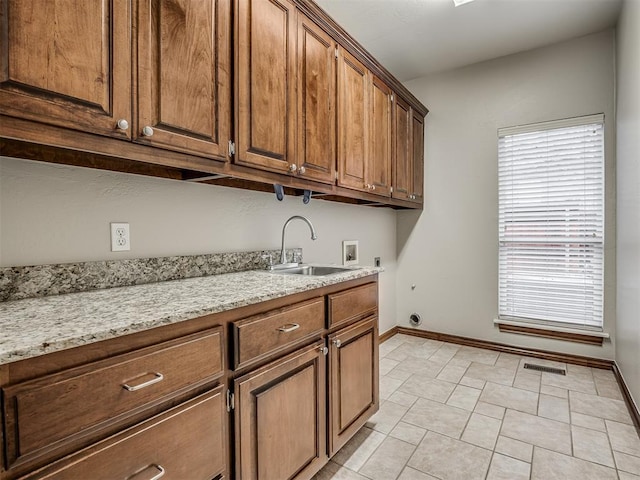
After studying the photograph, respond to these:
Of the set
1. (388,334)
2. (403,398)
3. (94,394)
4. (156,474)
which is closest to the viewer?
(94,394)

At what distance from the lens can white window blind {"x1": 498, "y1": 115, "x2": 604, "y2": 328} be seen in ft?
9.25

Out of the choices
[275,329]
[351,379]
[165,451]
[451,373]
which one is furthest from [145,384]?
[451,373]

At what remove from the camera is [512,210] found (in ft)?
10.4

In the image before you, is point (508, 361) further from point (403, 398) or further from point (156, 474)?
point (156, 474)

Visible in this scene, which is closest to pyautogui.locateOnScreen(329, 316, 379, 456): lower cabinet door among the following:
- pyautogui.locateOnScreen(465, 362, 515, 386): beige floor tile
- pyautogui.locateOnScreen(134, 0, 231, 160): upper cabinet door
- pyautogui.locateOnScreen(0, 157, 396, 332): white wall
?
pyautogui.locateOnScreen(0, 157, 396, 332): white wall

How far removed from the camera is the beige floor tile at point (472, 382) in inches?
99.4

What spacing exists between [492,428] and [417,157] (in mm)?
2421

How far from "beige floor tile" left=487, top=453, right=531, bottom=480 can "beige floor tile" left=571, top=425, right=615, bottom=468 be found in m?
0.33

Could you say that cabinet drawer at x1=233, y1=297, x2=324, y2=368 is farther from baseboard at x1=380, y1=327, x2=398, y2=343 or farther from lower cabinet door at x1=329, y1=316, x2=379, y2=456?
baseboard at x1=380, y1=327, x2=398, y2=343

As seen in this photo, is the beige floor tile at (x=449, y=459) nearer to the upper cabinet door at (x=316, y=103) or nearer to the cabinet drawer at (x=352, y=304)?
the cabinet drawer at (x=352, y=304)

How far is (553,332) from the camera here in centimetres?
300

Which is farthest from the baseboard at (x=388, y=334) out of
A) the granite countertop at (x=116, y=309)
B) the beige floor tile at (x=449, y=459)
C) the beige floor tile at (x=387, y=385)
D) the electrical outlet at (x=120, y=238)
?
the electrical outlet at (x=120, y=238)

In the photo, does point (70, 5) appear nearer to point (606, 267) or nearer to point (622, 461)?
point (622, 461)

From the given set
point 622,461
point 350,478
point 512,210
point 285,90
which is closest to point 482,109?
point 512,210
